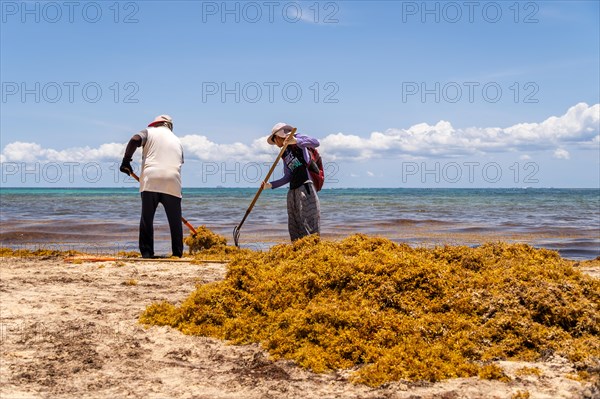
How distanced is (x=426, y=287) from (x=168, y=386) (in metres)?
1.89

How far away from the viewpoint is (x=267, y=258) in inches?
206

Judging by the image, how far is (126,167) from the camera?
27.1 feet

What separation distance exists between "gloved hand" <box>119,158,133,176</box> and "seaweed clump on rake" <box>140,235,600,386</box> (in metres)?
3.85

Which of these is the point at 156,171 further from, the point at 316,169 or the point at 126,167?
the point at 316,169

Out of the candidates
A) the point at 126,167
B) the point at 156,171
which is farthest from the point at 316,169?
the point at 126,167

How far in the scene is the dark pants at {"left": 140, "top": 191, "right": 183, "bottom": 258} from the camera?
27.1 feet

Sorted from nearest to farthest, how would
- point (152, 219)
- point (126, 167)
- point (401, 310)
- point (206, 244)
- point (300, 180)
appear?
point (401, 310)
point (300, 180)
point (126, 167)
point (152, 219)
point (206, 244)

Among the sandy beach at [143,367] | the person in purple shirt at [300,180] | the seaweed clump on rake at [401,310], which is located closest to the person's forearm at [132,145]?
the person in purple shirt at [300,180]

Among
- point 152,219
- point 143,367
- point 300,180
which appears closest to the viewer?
point 143,367

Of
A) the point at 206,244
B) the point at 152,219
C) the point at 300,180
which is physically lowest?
the point at 206,244

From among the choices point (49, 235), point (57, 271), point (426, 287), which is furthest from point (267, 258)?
point (49, 235)

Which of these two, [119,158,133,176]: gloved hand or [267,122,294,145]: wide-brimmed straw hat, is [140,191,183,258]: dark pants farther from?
[267,122,294,145]: wide-brimmed straw hat

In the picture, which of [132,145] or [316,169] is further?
[132,145]

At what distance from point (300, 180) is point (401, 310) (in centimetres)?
305
